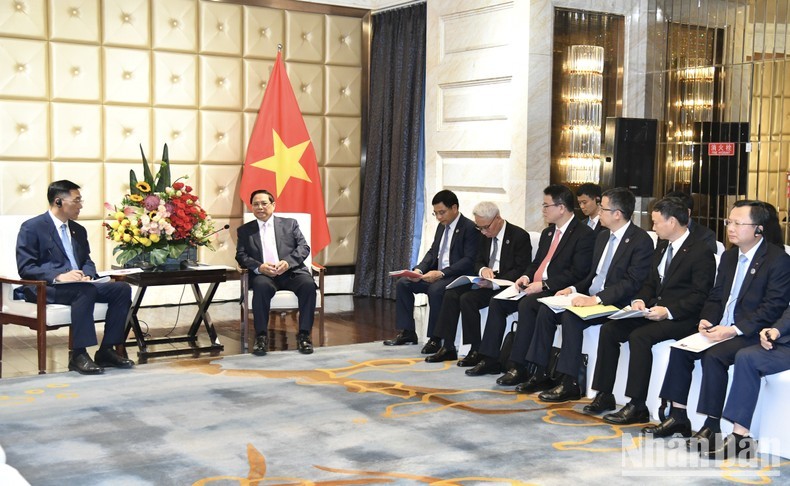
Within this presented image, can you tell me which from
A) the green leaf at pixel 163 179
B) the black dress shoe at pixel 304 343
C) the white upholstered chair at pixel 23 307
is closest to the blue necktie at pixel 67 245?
the white upholstered chair at pixel 23 307

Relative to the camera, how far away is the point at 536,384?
5.80m

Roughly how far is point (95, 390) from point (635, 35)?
5.24m

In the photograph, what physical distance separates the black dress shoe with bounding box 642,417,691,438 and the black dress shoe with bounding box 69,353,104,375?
3.42 meters

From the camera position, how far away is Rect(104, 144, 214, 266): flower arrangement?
6.69m

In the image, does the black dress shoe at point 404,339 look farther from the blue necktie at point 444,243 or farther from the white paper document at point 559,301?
the white paper document at point 559,301

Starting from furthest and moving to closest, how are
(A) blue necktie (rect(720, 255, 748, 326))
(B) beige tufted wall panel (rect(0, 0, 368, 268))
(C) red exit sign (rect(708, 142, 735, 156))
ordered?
(B) beige tufted wall panel (rect(0, 0, 368, 268)) → (C) red exit sign (rect(708, 142, 735, 156)) → (A) blue necktie (rect(720, 255, 748, 326))

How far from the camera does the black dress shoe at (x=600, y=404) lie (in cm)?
530

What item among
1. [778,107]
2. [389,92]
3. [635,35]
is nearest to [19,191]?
[389,92]

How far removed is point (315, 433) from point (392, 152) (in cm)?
504

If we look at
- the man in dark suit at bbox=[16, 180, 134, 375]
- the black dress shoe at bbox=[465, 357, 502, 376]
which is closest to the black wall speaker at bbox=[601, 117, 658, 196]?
the black dress shoe at bbox=[465, 357, 502, 376]

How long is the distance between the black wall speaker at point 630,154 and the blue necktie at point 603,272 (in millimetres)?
1717

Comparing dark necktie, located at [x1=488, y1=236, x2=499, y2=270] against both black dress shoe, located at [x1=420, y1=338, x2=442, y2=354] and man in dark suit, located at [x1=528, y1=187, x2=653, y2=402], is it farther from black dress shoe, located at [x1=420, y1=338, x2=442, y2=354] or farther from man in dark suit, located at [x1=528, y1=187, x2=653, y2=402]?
man in dark suit, located at [x1=528, y1=187, x2=653, y2=402]

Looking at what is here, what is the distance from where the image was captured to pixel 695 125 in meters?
7.60

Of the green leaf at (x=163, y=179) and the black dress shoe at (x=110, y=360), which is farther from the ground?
the green leaf at (x=163, y=179)
